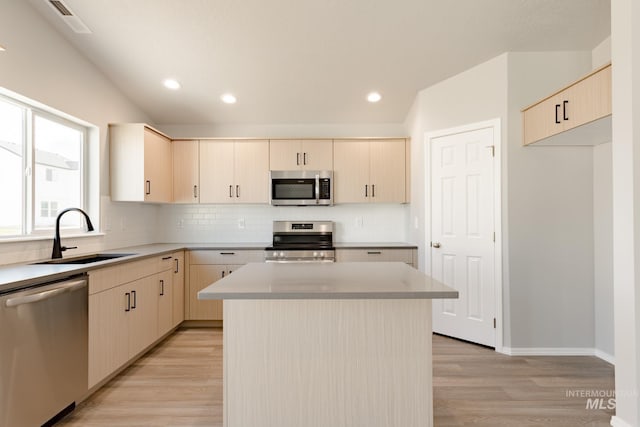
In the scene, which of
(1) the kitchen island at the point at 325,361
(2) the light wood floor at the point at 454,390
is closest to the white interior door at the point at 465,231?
(2) the light wood floor at the point at 454,390

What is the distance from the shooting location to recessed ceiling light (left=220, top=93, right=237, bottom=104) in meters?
3.94

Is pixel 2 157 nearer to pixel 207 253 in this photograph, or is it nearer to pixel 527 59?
pixel 207 253

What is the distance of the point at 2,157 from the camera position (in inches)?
97.5

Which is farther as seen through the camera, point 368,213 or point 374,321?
point 368,213

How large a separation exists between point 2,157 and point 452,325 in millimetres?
4137

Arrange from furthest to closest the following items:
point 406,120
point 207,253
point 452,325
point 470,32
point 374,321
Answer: point 406,120 → point 207,253 → point 452,325 → point 470,32 → point 374,321

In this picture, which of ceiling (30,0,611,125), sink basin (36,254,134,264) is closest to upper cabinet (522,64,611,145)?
ceiling (30,0,611,125)

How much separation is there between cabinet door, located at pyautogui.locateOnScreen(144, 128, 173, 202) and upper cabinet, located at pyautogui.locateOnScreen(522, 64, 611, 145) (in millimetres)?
3739

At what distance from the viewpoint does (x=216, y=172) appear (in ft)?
14.0

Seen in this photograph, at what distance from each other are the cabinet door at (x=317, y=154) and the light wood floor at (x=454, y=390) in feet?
7.74

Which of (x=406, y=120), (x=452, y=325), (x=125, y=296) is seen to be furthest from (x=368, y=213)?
(x=125, y=296)

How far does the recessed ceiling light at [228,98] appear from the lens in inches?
155

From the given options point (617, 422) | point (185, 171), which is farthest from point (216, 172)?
point (617, 422)

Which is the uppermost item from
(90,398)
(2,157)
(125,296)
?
(2,157)
